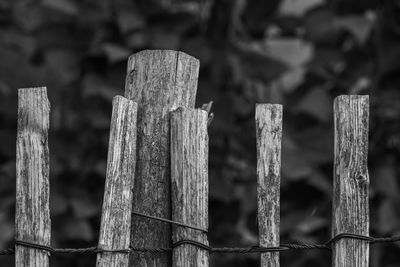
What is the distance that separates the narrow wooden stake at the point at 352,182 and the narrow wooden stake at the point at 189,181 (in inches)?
15.3

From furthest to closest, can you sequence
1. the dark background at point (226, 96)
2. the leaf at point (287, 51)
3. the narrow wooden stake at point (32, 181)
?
the leaf at point (287, 51) → the dark background at point (226, 96) → the narrow wooden stake at point (32, 181)

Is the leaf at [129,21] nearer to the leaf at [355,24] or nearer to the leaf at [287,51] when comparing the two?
the leaf at [287,51]

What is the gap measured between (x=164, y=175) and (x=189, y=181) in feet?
0.30

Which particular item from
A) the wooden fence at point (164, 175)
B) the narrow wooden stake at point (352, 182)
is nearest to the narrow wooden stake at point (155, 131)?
the wooden fence at point (164, 175)

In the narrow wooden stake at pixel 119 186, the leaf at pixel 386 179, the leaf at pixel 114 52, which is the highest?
the leaf at pixel 114 52

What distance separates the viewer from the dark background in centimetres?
412

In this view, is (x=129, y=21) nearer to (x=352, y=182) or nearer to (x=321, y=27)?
(x=321, y=27)

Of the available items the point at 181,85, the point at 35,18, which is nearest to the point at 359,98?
the point at 181,85

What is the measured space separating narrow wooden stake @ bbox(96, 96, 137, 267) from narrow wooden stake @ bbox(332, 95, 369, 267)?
1.95 feet

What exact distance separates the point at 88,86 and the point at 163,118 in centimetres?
177

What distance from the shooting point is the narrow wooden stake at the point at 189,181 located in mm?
2354

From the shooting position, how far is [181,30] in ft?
14.4

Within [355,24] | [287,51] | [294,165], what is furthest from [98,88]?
[287,51]

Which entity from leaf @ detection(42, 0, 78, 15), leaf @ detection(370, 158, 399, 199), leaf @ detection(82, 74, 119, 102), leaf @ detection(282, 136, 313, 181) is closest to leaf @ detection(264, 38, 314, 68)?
leaf @ detection(282, 136, 313, 181)
